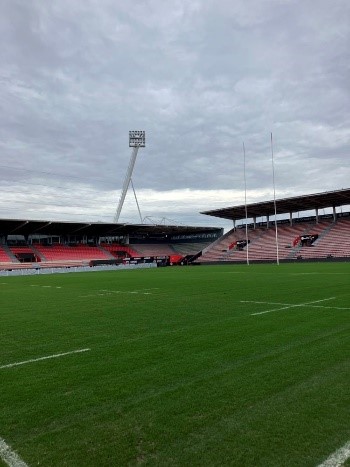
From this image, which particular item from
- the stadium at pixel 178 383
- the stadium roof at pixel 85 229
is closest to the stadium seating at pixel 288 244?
the stadium roof at pixel 85 229

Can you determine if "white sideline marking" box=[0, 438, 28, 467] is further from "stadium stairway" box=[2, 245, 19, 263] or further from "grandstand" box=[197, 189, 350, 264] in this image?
"stadium stairway" box=[2, 245, 19, 263]

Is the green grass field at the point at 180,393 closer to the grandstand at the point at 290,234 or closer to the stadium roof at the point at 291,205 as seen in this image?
the grandstand at the point at 290,234

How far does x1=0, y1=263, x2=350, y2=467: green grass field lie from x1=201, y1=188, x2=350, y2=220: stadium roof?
47.7m

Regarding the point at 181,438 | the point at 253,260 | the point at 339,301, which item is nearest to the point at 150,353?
the point at 181,438

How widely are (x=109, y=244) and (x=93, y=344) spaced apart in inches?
2691

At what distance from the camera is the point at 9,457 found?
3436 mm

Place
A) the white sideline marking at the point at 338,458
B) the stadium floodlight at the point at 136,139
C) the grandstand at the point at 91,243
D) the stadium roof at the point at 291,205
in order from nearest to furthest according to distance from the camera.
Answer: the white sideline marking at the point at 338,458, the stadium roof at the point at 291,205, the grandstand at the point at 91,243, the stadium floodlight at the point at 136,139

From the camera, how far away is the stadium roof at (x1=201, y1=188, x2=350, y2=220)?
54.4m

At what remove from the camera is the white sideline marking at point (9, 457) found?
131 inches

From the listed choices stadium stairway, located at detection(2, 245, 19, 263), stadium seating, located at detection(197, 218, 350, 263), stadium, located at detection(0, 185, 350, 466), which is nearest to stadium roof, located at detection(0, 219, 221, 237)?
stadium stairway, located at detection(2, 245, 19, 263)

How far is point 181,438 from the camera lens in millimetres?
3652

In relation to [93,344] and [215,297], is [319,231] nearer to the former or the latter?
[215,297]

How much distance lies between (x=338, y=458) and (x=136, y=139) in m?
71.0

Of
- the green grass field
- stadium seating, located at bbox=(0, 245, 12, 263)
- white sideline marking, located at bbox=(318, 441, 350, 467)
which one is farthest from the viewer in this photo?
stadium seating, located at bbox=(0, 245, 12, 263)
